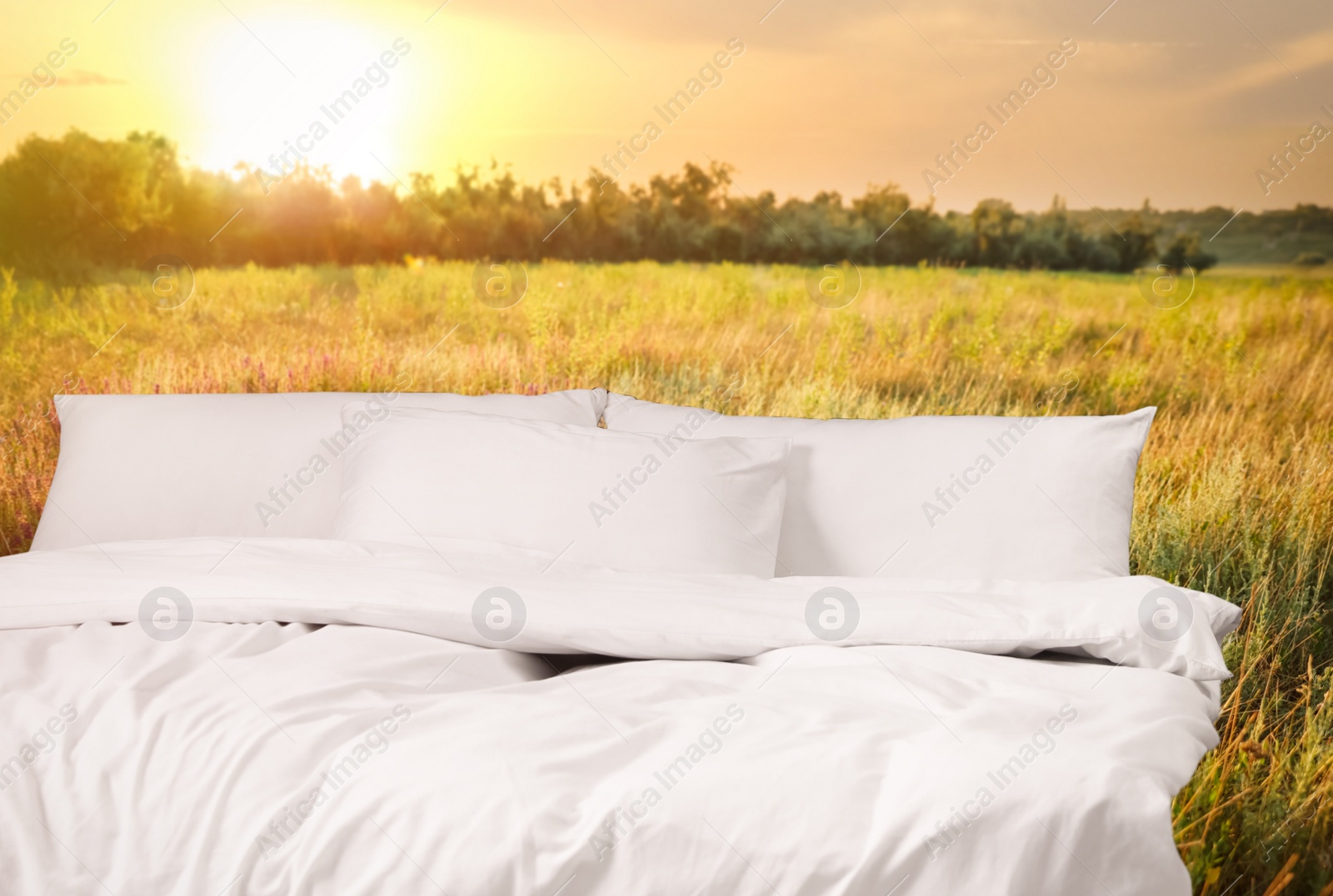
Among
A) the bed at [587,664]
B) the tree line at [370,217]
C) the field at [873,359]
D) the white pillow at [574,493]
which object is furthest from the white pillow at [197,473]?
the tree line at [370,217]

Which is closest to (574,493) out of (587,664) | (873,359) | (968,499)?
(587,664)

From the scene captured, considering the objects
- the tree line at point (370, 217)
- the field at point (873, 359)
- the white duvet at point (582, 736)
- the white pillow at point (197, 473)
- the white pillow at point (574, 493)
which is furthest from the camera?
the tree line at point (370, 217)

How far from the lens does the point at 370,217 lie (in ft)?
9.84

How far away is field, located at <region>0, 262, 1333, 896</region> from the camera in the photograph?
2.56m

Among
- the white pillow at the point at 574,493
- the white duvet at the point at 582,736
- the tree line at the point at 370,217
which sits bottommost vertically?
the white duvet at the point at 582,736

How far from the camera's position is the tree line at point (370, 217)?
2.87 metres

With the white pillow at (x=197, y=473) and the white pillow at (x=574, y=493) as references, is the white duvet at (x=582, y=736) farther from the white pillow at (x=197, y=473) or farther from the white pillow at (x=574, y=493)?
the white pillow at (x=197, y=473)

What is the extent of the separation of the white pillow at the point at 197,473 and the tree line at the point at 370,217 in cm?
74

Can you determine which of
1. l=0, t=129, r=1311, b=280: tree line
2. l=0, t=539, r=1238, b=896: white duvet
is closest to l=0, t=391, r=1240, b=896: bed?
l=0, t=539, r=1238, b=896: white duvet

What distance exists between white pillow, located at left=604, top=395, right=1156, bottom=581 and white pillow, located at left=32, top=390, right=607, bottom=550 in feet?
2.29

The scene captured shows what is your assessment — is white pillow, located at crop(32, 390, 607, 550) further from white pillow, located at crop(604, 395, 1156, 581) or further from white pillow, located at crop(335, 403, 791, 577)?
white pillow, located at crop(604, 395, 1156, 581)

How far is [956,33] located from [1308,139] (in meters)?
0.94

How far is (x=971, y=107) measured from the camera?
2.71 m

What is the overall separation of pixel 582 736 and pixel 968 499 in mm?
1165
